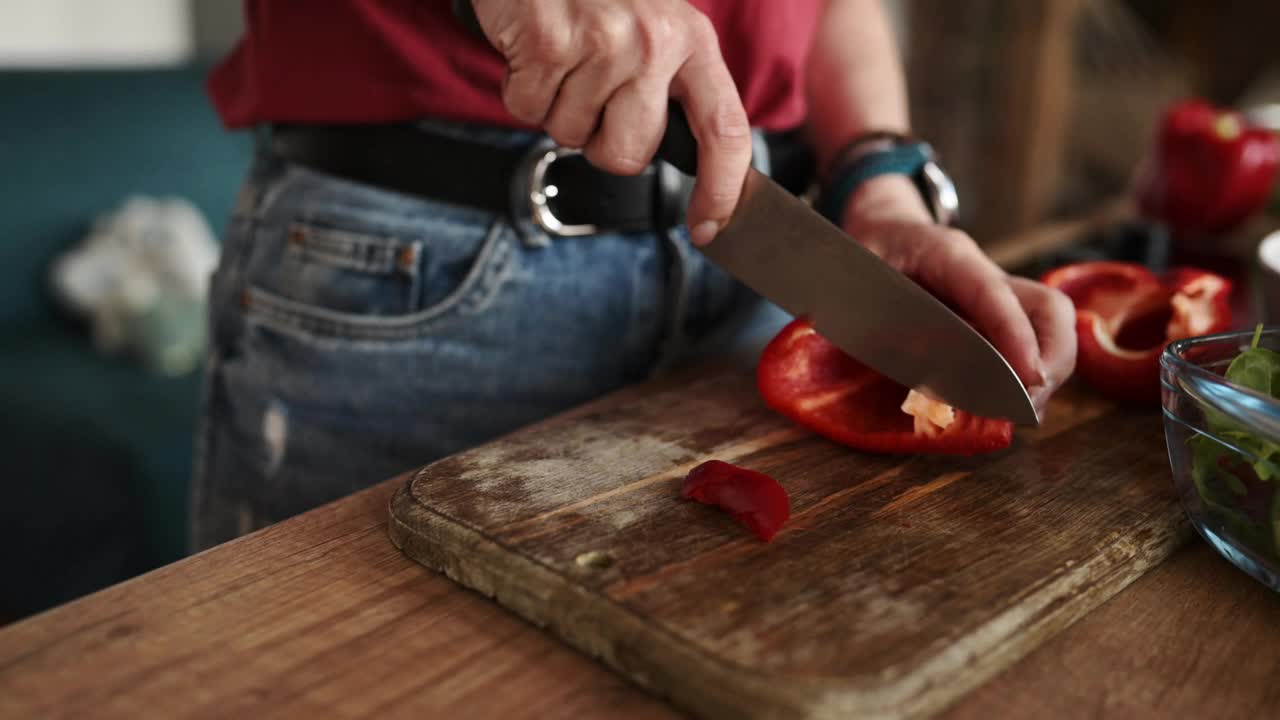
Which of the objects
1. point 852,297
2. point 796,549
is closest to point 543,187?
point 852,297

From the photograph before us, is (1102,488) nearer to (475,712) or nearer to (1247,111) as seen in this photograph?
(475,712)

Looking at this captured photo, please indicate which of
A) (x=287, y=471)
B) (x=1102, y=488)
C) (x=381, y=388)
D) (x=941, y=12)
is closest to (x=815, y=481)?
(x=1102, y=488)

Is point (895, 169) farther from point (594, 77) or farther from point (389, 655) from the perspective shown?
point (389, 655)

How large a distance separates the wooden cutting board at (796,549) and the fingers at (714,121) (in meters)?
0.19

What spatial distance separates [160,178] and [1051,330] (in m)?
2.61

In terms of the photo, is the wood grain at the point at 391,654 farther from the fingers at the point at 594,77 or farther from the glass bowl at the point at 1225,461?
the fingers at the point at 594,77

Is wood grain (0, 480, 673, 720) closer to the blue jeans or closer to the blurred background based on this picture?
the blue jeans

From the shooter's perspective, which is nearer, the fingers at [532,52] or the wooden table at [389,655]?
the wooden table at [389,655]

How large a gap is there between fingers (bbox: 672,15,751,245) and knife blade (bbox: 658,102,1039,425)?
0.6 inches

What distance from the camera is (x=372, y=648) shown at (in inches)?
21.8

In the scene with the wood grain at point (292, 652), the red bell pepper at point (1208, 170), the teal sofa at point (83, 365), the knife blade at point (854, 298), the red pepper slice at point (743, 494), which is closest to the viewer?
the wood grain at point (292, 652)

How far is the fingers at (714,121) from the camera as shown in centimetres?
71

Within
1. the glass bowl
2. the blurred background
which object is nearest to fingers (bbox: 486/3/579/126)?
the glass bowl

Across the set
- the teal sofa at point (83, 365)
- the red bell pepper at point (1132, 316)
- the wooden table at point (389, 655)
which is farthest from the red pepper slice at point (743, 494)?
the teal sofa at point (83, 365)
